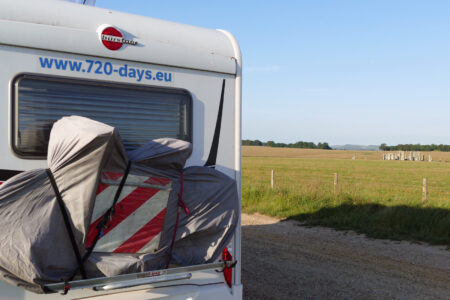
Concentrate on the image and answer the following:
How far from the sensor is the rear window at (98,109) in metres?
3.33

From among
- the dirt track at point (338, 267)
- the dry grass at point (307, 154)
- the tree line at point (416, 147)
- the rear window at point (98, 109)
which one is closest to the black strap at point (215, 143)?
the rear window at point (98, 109)

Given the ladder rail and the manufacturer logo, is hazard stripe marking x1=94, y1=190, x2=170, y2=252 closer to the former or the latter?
the ladder rail

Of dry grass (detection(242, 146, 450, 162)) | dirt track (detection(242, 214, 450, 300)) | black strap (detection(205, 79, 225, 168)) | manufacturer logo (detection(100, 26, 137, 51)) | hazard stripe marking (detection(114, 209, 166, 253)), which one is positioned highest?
manufacturer logo (detection(100, 26, 137, 51))

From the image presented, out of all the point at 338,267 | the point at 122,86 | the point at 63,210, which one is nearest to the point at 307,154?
the point at 338,267

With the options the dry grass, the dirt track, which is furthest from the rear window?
the dry grass

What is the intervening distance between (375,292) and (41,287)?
15.2ft

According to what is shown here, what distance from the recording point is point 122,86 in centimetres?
372

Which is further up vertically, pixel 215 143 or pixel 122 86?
pixel 122 86

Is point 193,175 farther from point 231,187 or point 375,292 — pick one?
point 375,292

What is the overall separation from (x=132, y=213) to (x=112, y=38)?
132cm

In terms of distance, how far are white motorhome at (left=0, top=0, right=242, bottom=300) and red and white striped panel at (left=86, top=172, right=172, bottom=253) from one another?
25cm

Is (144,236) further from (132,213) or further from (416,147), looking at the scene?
(416,147)

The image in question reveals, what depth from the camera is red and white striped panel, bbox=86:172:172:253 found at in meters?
3.18

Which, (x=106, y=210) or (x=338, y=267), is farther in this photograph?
(x=338, y=267)
